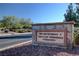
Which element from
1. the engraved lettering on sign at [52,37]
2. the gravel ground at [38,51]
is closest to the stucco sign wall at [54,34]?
the engraved lettering on sign at [52,37]

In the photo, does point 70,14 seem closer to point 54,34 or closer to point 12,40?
point 54,34

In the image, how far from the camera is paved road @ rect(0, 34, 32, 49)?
8945 millimetres

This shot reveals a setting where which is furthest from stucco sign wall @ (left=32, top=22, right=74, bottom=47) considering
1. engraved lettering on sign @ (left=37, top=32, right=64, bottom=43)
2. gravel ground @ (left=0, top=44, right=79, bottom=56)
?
gravel ground @ (left=0, top=44, right=79, bottom=56)

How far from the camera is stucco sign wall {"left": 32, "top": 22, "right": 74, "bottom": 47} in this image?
29.5ft

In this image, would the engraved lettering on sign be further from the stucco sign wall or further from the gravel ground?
the gravel ground

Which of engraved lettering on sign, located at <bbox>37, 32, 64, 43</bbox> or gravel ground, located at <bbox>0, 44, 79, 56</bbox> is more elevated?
engraved lettering on sign, located at <bbox>37, 32, 64, 43</bbox>

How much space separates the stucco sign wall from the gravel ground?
11cm

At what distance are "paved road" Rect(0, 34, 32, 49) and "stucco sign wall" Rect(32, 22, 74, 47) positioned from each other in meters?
0.13

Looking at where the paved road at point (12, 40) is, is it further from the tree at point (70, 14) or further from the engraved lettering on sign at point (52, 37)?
the tree at point (70, 14)

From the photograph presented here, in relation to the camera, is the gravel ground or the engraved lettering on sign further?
the engraved lettering on sign

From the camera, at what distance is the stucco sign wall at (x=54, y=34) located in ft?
29.5

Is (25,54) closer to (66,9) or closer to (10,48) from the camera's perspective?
(10,48)

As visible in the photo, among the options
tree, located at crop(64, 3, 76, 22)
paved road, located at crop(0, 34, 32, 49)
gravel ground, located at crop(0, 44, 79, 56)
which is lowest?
gravel ground, located at crop(0, 44, 79, 56)

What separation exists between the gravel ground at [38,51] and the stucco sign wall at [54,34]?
4.2 inches
